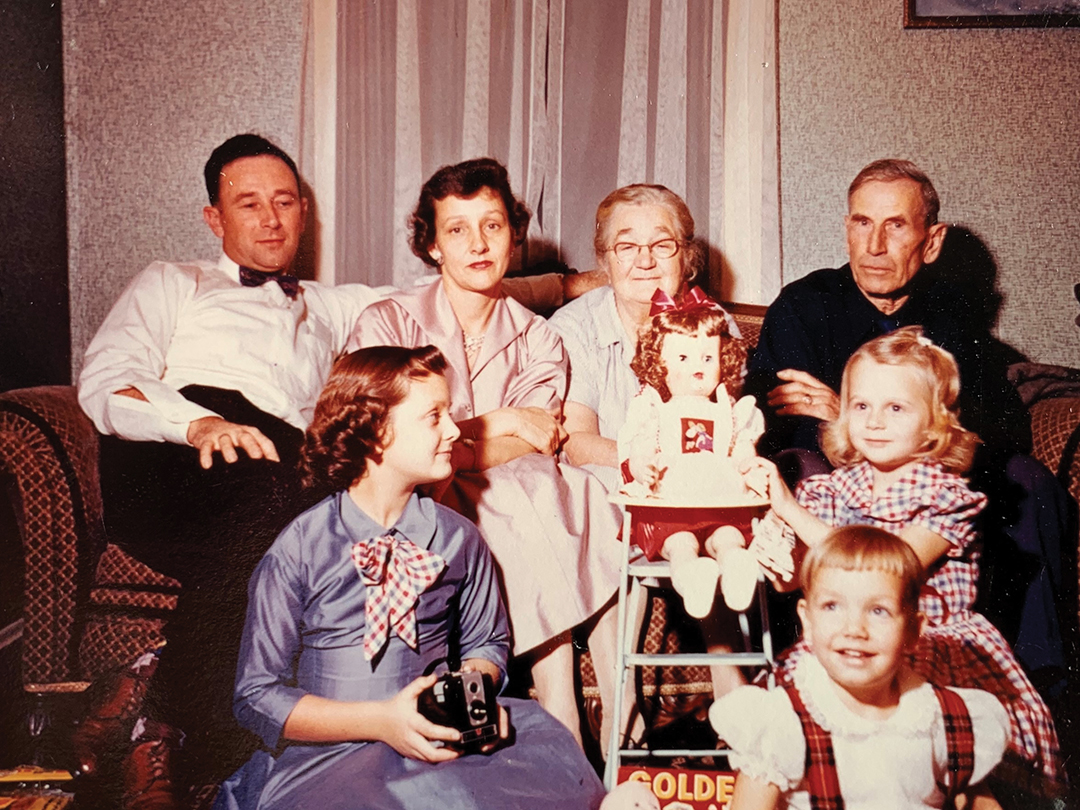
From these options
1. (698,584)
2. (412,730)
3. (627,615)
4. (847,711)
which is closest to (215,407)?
(412,730)

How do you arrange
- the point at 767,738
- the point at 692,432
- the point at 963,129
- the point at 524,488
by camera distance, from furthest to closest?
the point at 963,129
the point at 524,488
the point at 692,432
the point at 767,738

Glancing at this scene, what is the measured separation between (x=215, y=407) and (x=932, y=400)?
1566 millimetres

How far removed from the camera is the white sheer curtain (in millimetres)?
2256

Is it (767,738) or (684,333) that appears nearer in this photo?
(767,738)

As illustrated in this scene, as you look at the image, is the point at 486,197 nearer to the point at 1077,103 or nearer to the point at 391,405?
the point at 391,405

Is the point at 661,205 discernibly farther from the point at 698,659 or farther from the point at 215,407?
the point at 215,407

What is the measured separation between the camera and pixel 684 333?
176cm

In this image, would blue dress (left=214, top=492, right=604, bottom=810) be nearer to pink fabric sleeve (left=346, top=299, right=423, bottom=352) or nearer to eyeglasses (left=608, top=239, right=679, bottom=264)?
pink fabric sleeve (left=346, top=299, right=423, bottom=352)

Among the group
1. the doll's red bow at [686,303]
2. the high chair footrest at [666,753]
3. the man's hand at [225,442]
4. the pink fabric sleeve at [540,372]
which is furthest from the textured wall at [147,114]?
the high chair footrest at [666,753]

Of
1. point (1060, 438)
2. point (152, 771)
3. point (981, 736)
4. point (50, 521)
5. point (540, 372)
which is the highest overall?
point (540, 372)

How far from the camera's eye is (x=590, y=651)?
1.97 meters

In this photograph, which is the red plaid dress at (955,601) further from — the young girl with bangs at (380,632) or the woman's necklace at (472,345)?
the woman's necklace at (472,345)

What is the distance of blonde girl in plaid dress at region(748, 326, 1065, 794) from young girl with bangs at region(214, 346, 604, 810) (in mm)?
583

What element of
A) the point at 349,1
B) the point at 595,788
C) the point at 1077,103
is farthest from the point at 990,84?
the point at 595,788
